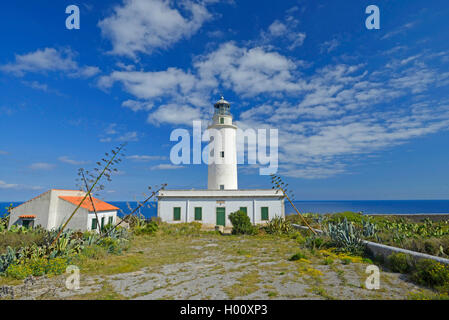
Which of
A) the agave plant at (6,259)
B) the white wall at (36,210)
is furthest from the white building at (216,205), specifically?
the agave plant at (6,259)

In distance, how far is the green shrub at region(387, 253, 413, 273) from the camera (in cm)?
736

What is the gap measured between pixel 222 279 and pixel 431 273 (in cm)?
545

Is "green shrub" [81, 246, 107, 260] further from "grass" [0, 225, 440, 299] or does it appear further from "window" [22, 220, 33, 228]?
"window" [22, 220, 33, 228]

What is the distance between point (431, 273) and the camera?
619 cm

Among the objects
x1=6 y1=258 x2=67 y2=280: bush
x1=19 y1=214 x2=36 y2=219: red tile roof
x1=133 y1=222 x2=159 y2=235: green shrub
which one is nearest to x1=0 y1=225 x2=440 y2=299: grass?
x1=6 y1=258 x2=67 y2=280: bush

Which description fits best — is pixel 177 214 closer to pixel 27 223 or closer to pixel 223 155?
pixel 223 155

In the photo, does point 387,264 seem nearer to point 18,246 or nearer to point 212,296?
point 212,296

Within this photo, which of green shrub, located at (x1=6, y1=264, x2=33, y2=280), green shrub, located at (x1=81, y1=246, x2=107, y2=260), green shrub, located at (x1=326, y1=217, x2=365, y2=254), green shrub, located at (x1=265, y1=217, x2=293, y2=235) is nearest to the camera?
green shrub, located at (x1=6, y1=264, x2=33, y2=280)

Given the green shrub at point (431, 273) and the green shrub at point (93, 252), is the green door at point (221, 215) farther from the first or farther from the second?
the green shrub at point (431, 273)

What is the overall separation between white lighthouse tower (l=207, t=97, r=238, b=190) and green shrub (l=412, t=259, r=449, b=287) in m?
17.6
